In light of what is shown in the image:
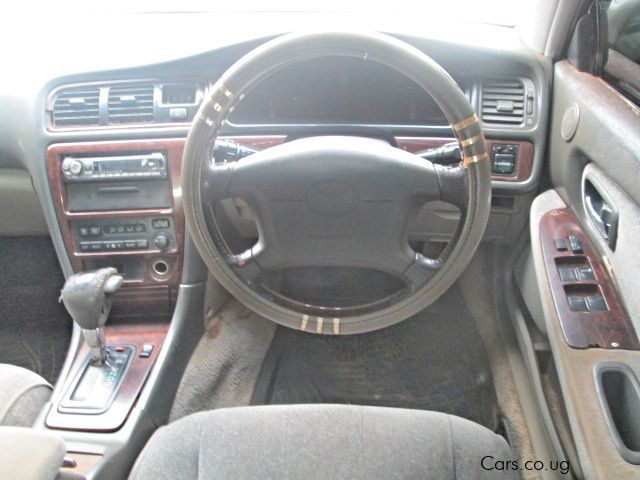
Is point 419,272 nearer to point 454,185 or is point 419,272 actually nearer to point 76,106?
point 454,185

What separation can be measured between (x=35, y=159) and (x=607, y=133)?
4.09 feet

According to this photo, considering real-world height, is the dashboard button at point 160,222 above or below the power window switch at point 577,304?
above

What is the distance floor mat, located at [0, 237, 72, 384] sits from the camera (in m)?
1.90

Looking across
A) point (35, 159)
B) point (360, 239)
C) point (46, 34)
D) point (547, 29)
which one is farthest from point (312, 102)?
point (46, 34)

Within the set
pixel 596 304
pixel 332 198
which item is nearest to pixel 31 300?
pixel 332 198

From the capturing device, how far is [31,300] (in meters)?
1.93

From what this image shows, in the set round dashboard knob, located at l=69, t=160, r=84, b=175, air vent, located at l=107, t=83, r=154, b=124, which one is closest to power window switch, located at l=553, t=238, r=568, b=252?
air vent, located at l=107, t=83, r=154, b=124

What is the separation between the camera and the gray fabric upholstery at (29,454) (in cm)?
77

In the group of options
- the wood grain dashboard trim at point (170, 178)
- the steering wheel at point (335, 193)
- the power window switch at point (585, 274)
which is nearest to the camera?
the steering wheel at point (335, 193)

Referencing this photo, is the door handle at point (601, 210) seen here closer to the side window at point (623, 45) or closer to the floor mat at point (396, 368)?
the side window at point (623, 45)

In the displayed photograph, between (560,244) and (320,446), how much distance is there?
64 centimetres

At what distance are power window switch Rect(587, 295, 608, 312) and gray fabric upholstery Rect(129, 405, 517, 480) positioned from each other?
295 millimetres

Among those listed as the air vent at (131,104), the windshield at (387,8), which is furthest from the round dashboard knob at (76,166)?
the windshield at (387,8)

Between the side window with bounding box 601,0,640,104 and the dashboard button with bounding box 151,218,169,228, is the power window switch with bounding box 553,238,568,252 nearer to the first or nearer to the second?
the side window with bounding box 601,0,640,104
